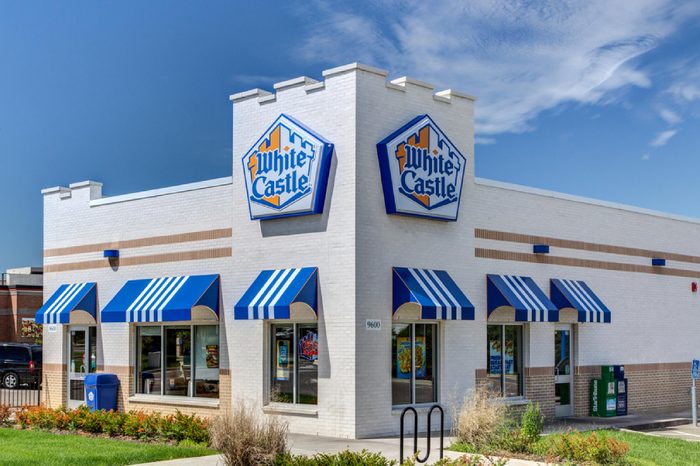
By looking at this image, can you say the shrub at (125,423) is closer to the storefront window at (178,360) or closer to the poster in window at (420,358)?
the storefront window at (178,360)

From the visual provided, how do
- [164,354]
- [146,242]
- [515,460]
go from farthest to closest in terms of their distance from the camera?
1. [146,242]
2. [164,354]
3. [515,460]

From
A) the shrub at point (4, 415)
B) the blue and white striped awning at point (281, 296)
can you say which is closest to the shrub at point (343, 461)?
the blue and white striped awning at point (281, 296)

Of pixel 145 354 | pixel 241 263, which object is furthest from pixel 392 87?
pixel 145 354

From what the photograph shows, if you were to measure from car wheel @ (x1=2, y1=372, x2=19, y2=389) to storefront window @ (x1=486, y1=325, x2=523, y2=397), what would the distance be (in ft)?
78.1

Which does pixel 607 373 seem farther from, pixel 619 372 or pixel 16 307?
pixel 16 307

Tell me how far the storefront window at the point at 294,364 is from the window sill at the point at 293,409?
0.15 m

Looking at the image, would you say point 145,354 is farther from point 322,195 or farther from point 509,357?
point 509,357

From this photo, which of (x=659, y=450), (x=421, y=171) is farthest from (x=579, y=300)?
(x=421, y=171)

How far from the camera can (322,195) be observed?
63.6 ft

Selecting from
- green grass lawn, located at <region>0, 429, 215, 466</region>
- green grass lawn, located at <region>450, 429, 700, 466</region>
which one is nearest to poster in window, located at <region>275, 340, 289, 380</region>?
green grass lawn, located at <region>0, 429, 215, 466</region>

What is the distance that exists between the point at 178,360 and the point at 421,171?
8.21 meters

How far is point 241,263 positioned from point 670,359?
46.7 ft

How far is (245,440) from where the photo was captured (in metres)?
13.6

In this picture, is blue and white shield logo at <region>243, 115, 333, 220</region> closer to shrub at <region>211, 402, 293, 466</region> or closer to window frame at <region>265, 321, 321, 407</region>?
window frame at <region>265, 321, 321, 407</region>
